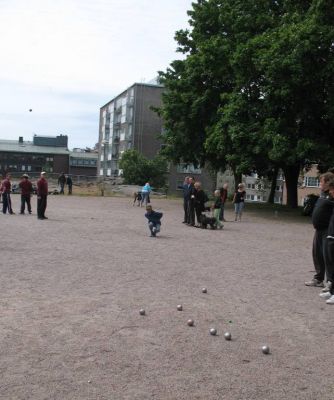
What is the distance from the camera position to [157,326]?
645cm

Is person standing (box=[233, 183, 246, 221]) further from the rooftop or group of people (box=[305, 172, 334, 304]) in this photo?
the rooftop

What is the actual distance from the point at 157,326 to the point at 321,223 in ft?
13.5

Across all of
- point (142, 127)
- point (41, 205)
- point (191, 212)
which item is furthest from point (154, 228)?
point (142, 127)

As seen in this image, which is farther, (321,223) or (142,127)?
(142,127)

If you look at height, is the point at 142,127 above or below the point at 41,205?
above

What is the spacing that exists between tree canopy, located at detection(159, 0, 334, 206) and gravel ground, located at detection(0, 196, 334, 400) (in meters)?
14.0

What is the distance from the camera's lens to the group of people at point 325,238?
8.69 m

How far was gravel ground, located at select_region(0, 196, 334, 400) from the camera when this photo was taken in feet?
15.4

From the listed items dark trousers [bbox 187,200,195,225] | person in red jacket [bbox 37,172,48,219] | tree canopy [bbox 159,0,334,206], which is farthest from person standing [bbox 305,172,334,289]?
tree canopy [bbox 159,0,334,206]

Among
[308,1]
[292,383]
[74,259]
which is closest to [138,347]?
[292,383]

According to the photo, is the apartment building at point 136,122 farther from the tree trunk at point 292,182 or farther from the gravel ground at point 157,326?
the gravel ground at point 157,326

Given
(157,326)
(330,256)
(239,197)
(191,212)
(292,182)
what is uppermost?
(292,182)

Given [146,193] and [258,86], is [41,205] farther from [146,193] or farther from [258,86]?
[258,86]

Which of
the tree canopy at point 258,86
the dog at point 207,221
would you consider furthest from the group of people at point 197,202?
the tree canopy at point 258,86
